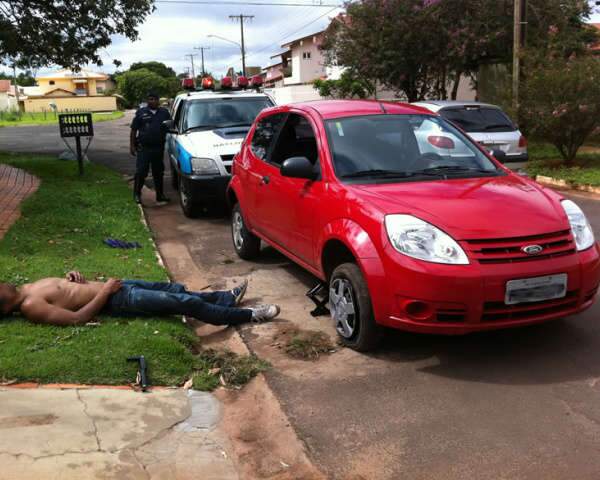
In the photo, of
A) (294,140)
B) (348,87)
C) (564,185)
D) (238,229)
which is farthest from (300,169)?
(348,87)

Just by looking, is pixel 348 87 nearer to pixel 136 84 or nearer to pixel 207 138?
pixel 207 138

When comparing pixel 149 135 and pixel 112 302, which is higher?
pixel 149 135

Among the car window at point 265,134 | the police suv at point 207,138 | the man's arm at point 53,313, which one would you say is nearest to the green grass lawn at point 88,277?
the man's arm at point 53,313

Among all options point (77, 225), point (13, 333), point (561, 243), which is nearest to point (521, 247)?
point (561, 243)

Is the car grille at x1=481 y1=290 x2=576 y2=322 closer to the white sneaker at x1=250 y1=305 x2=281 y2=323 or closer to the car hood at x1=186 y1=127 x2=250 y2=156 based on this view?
the white sneaker at x1=250 y1=305 x2=281 y2=323

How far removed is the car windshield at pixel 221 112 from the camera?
1015 cm

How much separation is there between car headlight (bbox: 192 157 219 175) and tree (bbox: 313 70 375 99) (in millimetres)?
14711

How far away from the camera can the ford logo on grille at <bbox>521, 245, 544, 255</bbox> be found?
396cm

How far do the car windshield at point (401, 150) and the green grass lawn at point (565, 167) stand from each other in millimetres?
7007

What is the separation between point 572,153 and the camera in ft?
44.3

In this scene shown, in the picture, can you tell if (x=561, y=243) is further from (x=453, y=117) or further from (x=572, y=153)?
(x=572, y=153)

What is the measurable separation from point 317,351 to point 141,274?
2.28m

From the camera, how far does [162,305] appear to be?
16.2 ft

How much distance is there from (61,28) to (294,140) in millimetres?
13110
